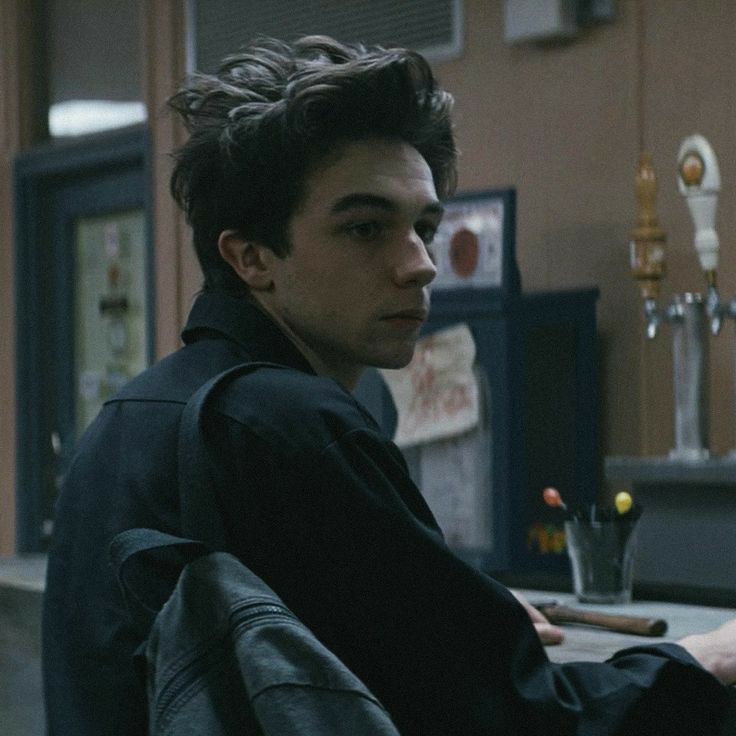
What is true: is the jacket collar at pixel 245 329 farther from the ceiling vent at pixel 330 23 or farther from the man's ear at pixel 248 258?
the ceiling vent at pixel 330 23

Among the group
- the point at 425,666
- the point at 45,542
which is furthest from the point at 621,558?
the point at 45,542

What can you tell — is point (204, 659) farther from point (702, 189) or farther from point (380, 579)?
point (702, 189)

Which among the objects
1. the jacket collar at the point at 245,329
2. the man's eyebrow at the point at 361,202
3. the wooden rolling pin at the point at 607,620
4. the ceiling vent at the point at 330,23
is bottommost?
the wooden rolling pin at the point at 607,620

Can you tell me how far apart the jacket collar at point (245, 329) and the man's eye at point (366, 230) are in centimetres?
11

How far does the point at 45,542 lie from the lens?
15.8ft

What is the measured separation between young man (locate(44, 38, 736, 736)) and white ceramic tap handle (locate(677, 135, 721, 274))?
50.3 inches

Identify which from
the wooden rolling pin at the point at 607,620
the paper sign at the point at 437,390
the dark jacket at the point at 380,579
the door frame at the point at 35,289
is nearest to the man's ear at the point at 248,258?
the dark jacket at the point at 380,579

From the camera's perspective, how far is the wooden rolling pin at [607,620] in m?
1.68

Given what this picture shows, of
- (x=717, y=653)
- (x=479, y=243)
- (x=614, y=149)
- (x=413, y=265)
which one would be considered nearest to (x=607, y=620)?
(x=717, y=653)

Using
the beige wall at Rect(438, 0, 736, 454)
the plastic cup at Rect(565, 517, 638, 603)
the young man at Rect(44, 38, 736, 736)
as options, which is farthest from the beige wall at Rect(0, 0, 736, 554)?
the young man at Rect(44, 38, 736, 736)

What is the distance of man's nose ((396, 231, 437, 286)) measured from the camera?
4.35 ft

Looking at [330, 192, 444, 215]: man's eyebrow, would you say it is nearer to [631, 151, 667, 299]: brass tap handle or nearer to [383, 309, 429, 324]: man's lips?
[383, 309, 429, 324]: man's lips

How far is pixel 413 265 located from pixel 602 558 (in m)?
0.88

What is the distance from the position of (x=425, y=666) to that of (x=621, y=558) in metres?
1.04
